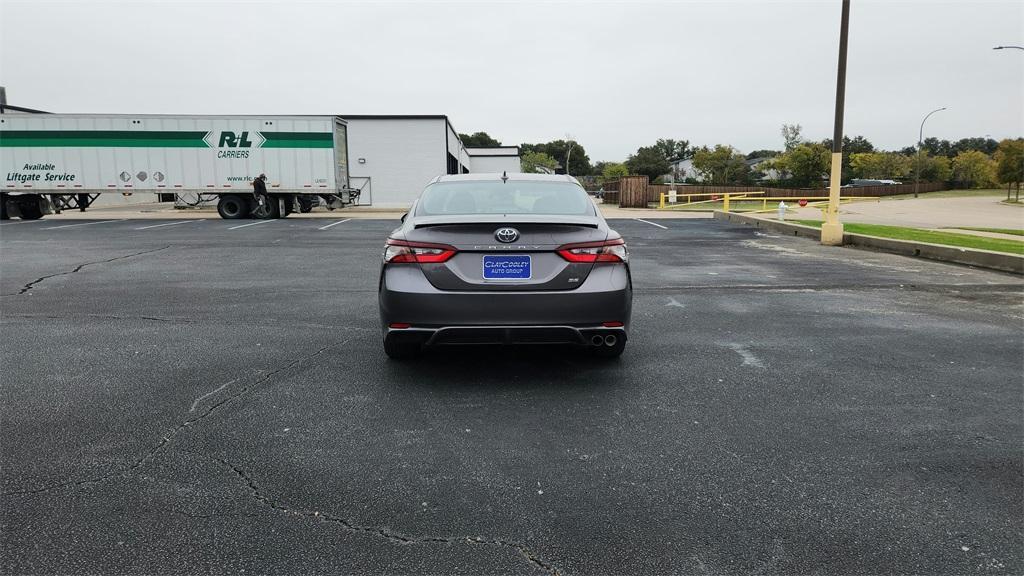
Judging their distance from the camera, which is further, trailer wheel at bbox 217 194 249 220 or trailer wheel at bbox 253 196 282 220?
trailer wheel at bbox 253 196 282 220

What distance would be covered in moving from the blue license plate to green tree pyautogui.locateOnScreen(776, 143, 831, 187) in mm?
75476

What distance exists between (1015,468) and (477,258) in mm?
3177

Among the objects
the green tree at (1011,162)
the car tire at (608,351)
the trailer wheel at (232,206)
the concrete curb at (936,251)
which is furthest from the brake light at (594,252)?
the green tree at (1011,162)

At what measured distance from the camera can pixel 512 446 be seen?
3635 mm

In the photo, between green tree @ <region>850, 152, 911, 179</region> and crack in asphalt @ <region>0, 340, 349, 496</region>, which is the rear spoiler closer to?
crack in asphalt @ <region>0, 340, 349, 496</region>

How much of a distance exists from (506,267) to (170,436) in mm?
2223

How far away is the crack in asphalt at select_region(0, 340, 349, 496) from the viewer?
3115 millimetres

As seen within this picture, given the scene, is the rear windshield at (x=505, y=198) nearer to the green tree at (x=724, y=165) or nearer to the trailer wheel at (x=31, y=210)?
the trailer wheel at (x=31, y=210)

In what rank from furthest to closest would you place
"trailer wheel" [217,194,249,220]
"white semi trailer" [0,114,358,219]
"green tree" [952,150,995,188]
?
"green tree" [952,150,995,188] < "trailer wheel" [217,194,249,220] < "white semi trailer" [0,114,358,219]

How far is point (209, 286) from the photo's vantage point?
899cm

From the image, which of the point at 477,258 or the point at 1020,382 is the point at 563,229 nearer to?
the point at 477,258

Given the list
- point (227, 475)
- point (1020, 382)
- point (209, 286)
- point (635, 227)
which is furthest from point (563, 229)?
point (635, 227)

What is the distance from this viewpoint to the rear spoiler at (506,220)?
4.52 m

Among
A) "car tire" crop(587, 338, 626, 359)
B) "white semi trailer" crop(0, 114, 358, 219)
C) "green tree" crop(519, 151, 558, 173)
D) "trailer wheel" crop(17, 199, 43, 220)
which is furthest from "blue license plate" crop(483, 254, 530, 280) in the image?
"green tree" crop(519, 151, 558, 173)
